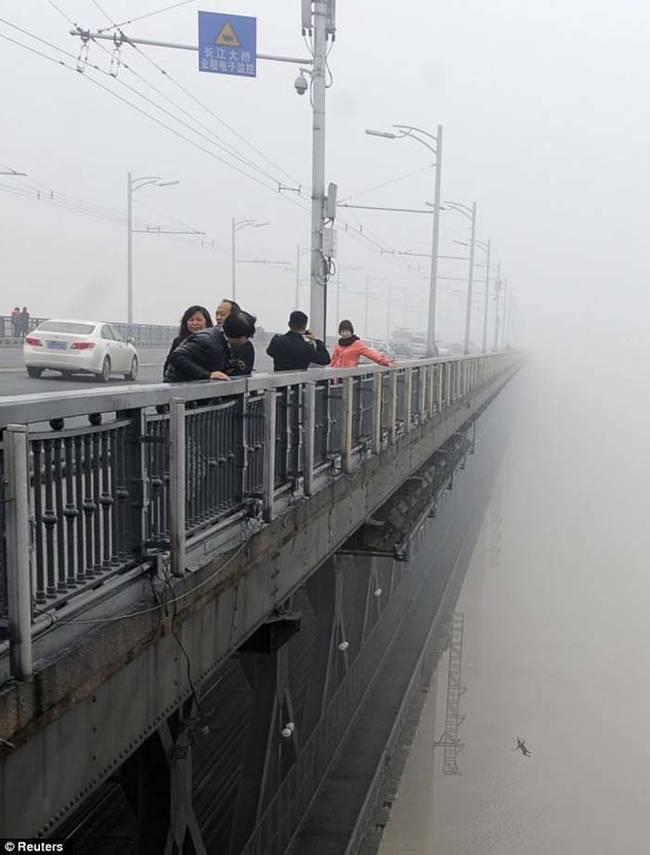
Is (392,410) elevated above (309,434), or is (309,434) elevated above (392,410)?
(309,434)

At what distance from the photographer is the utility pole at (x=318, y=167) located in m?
12.9

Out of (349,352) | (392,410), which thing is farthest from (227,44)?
(392,410)

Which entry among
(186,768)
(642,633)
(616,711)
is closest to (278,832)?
(186,768)

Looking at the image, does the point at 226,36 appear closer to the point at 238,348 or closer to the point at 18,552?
the point at 238,348

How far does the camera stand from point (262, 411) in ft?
19.3

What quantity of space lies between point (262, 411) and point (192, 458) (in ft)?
3.89

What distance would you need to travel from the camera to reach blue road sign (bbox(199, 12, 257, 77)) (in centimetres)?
1215

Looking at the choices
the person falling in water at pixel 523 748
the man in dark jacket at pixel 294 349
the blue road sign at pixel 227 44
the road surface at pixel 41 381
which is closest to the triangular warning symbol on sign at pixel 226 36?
the blue road sign at pixel 227 44

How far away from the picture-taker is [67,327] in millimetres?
18219

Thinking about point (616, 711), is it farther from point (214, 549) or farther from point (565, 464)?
point (565, 464)

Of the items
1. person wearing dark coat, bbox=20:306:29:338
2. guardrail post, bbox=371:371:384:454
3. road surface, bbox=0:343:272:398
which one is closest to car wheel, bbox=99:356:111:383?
road surface, bbox=0:343:272:398

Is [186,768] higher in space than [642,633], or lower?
higher

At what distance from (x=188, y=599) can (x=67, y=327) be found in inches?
585

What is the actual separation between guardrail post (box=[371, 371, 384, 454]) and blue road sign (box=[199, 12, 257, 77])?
499cm
